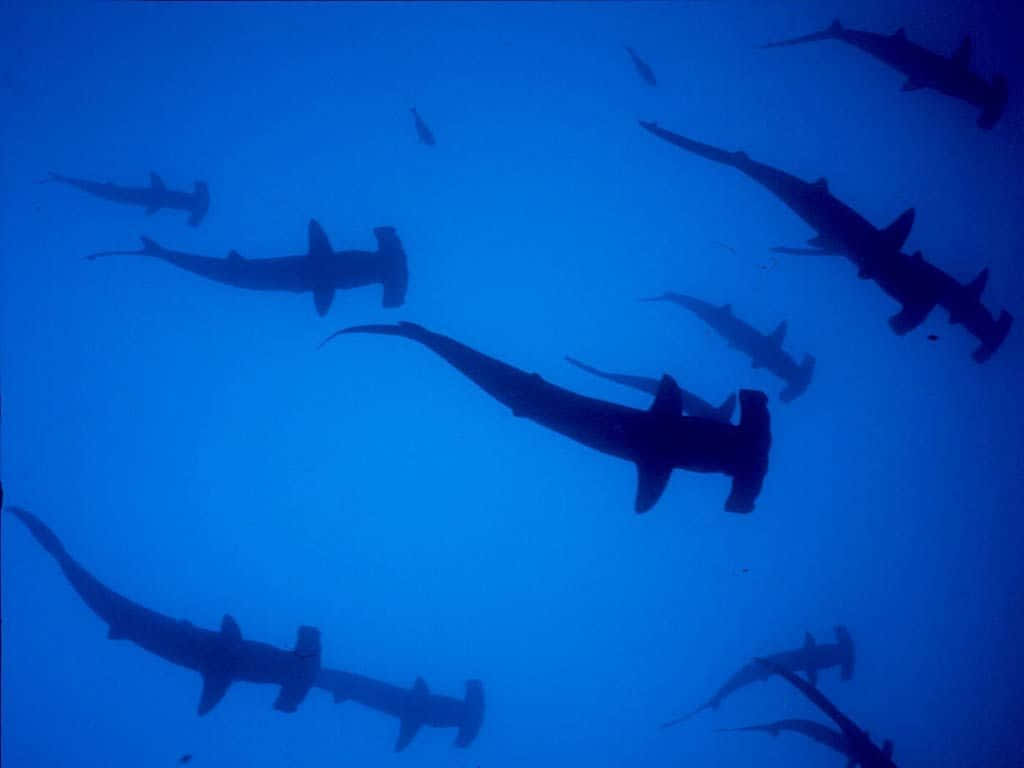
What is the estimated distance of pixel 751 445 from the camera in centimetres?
375

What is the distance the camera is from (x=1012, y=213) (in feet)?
51.6

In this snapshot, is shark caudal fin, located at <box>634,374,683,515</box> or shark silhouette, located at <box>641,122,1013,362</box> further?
shark silhouette, located at <box>641,122,1013,362</box>

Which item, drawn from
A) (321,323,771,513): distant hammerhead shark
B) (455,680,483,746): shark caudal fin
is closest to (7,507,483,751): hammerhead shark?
(455,680,483,746): shark caudal fin

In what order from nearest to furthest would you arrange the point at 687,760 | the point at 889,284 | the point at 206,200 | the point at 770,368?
1. the point at 889,284
2. the point at 770,368
3. the point at 206,200
4. the point at 687,760

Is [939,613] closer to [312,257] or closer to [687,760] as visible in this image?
[687,760]

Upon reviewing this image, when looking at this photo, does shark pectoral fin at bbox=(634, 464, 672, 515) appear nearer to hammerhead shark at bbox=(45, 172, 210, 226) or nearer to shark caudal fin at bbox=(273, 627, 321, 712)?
shark caudal fin at bbox=(273, 627, 321, 712)

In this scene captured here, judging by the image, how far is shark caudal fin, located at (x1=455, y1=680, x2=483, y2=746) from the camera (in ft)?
34.2

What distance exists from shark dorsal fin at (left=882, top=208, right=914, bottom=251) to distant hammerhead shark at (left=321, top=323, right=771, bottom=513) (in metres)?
2.94

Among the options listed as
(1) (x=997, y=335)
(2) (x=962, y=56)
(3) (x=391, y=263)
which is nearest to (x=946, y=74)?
(2) (x=962, y=56)

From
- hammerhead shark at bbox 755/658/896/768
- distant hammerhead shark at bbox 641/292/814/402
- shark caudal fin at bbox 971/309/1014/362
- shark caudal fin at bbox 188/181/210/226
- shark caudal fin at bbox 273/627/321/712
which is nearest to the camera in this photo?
hammerhead shark at bbox 755/658/896/768

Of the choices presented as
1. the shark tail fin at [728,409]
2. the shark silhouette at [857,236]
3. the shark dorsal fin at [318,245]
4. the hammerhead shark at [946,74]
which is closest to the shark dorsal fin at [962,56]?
the hammerhead shark at [946,74]

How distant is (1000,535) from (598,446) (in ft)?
87.4

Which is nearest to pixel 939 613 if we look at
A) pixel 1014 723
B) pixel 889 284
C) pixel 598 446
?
pixel 1014 723

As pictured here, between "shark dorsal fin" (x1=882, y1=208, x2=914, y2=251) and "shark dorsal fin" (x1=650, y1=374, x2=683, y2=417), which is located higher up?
"shark dorsal fin" (x1=882, y1=208, x2=914, y2=251)
